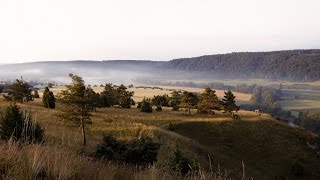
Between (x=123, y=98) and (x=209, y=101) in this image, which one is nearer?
(x=209, y=101)

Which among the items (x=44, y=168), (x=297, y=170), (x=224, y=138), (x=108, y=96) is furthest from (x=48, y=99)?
(x=44, y=168)

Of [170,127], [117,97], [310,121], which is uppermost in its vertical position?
[117,97]

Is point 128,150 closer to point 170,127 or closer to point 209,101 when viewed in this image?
point 170,127

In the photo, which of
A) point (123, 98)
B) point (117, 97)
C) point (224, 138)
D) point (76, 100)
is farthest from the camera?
point (117, 97)

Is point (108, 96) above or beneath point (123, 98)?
above

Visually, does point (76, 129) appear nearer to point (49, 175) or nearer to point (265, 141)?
point (265, 141)

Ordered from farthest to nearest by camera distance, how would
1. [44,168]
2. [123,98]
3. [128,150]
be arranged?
[123,98] < [128,150] < [44,168]

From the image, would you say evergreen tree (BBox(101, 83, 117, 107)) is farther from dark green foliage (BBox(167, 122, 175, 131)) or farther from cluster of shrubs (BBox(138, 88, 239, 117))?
dark green foliage (BBox(167, 122, 175, 131))

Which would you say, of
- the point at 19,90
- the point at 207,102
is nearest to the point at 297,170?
the point at 207,102

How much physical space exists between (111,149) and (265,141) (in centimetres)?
5725

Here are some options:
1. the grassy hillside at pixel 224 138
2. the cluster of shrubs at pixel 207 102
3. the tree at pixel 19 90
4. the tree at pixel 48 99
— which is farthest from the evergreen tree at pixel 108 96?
the tree at pixel 19 90

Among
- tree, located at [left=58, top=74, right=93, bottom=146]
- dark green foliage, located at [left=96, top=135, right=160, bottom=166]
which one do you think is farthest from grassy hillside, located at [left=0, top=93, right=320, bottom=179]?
dark green foliage, located at [left=96, top=135, right=160, bottom=166]

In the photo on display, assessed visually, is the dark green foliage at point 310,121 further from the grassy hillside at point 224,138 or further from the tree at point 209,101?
the tree at point 209,101

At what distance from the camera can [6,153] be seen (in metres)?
5.64
